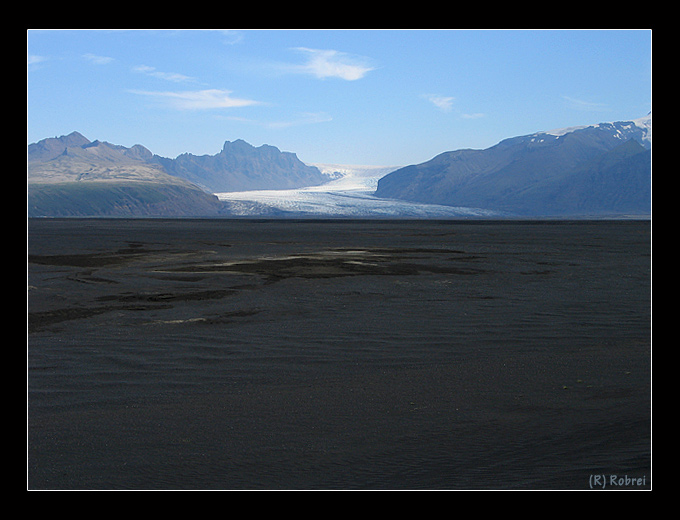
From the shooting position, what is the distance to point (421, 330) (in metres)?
10.5

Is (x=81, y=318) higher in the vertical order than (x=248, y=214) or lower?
lower

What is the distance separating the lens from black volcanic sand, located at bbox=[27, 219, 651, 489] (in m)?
4.80

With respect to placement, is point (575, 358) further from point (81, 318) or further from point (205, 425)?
point (81, 318)

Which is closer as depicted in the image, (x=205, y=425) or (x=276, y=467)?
(x=276, y=467)

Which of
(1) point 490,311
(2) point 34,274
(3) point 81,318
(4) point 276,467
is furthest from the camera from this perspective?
(2) point 34,274

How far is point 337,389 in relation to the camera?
7.00 meters

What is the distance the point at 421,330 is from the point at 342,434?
5125mm

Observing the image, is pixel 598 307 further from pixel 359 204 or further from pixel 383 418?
pixel 359 204

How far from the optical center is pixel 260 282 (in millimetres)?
17719

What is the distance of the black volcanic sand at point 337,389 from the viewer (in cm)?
480

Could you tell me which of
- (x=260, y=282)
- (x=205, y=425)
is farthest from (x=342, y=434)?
(x=260, y=282)

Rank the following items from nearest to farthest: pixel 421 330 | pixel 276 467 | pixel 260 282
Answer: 1. pixel 276 467
2. pixel 421 330
3. pixel 260 282

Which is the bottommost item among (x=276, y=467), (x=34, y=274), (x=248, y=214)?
(x=276, y=467)
